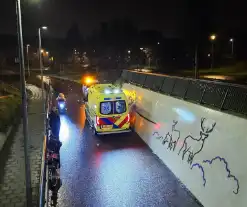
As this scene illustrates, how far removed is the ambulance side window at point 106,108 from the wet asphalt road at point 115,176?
137cm

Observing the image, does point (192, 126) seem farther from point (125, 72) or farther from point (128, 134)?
point (125, 72)

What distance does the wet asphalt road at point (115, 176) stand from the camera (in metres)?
8.04

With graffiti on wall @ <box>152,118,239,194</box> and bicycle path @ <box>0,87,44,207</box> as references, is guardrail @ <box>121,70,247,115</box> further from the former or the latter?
bicycle path @ <box>0,87,44,207</box>

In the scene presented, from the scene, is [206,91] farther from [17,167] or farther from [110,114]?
[17,167]

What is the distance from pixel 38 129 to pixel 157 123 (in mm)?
7301

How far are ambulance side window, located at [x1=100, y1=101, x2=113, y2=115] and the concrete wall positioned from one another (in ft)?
8.00

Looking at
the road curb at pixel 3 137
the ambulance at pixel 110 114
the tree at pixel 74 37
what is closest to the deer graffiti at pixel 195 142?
the ambulance at pixel 110 114

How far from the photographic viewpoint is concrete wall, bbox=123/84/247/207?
6.59 meters

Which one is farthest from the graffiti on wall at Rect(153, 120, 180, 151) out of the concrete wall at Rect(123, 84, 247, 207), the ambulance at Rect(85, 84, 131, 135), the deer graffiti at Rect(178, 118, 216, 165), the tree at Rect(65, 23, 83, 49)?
the tree at Rect(65, 23, 83, 49)

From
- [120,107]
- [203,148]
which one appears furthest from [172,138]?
[120,107]

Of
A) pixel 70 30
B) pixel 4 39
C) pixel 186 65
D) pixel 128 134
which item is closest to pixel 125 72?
pixel 128 134

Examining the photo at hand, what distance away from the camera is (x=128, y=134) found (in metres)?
15.1

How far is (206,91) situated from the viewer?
33.2 ft

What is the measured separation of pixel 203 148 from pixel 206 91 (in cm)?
265
